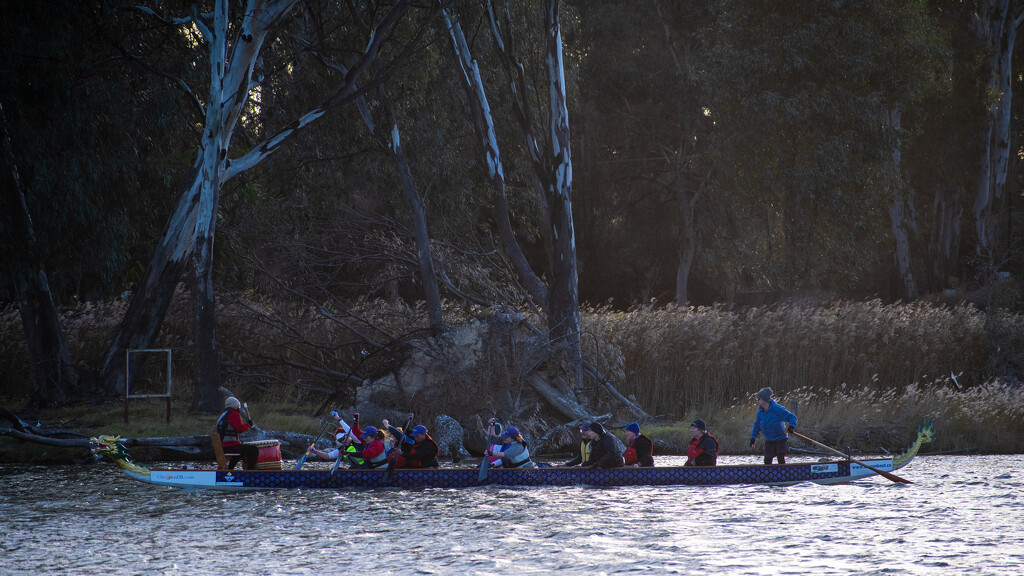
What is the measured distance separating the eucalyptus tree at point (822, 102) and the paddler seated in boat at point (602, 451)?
21.3 m

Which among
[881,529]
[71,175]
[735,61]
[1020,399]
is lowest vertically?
[881,529]

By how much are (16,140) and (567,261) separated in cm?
1337

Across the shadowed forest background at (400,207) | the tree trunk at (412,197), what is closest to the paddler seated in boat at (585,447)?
the shadowed forest background at (400,207)

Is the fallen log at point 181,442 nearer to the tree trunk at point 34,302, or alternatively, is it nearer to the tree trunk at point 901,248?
the tree trunk at point 34,302

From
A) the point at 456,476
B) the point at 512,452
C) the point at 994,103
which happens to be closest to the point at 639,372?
the point at 512,452

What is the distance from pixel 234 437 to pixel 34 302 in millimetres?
9641

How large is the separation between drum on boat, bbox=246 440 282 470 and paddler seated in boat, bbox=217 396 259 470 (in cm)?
6

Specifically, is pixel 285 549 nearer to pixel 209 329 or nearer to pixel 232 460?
pixel 232 460

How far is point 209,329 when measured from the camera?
23.4 m

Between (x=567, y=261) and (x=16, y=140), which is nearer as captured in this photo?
(x=16, y=140)

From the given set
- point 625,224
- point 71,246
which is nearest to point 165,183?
point 71,246

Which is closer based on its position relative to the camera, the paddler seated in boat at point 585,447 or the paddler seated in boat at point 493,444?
the paddler seated in boat at point 493,444

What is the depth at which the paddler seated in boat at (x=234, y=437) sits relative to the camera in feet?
56.3

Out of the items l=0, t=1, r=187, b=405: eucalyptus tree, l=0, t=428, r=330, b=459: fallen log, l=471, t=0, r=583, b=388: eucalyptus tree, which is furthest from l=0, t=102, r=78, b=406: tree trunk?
l=471, t=0, r=583, b=388: eucalyptus tree
